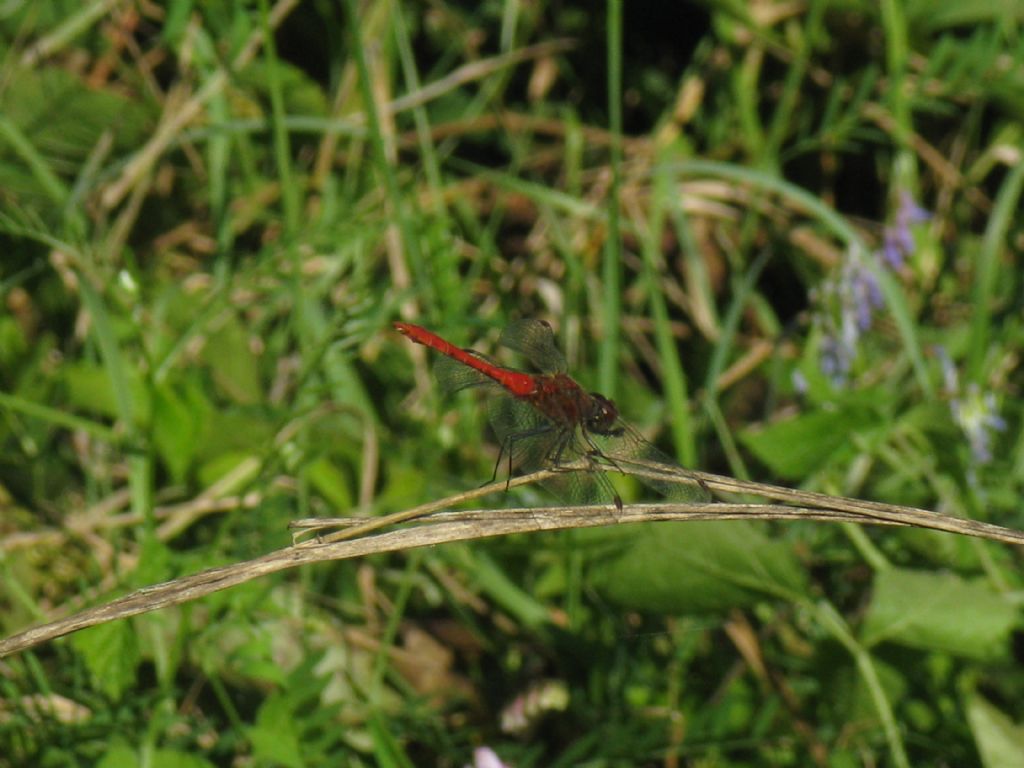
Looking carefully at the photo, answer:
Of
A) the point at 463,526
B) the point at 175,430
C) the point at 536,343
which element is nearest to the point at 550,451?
the point at 536,343

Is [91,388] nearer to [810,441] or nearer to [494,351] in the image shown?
[494,351]

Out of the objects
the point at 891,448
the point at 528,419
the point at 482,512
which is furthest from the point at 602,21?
the point at 482,512

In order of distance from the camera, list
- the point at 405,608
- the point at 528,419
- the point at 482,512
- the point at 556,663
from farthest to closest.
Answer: the point at 405,608, the point at 556,663, the point at 528,419, the point at 482,512

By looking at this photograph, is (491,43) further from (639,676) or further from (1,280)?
(639,676)

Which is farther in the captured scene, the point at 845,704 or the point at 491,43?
the point at 491,43

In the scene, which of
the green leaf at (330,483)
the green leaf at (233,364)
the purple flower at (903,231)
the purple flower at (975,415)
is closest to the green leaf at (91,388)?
the green leaf at (233,364)

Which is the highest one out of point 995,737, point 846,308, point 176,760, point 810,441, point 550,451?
point 550,451

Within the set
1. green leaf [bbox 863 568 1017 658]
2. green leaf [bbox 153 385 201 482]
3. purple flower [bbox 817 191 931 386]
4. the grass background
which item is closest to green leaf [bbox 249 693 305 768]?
the grass background
